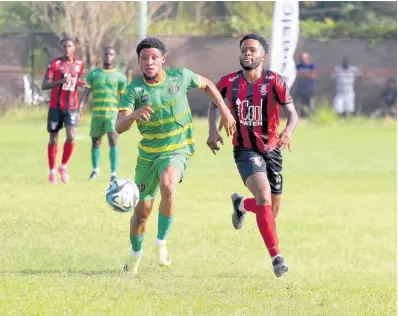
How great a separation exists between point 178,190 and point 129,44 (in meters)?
15.9

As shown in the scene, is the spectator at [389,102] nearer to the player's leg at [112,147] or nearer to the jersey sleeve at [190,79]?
the player's leg at [112,147]

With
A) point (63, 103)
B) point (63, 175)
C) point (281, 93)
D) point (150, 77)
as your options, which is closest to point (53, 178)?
point (63, 175)

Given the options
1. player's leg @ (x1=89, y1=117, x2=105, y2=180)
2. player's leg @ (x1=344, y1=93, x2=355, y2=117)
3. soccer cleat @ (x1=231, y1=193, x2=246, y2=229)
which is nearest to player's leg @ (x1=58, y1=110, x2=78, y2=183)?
player's leg @ (x1=89, y1=117, x2=105, y2=180)

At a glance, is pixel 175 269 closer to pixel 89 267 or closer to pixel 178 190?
pixel 89 267

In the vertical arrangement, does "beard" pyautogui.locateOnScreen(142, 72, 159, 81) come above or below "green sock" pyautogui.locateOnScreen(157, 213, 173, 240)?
above

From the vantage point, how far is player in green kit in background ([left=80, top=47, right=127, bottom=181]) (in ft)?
56.1

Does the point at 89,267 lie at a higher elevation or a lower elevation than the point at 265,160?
lower

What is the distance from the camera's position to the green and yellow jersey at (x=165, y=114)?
9133mm

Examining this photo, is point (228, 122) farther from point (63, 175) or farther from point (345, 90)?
point (345, 90)

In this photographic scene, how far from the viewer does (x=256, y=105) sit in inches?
384

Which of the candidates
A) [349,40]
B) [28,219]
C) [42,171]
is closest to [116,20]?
[349,40]

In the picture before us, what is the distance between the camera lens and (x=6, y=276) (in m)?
8.59

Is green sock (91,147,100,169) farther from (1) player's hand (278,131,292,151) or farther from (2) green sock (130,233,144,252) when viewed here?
(1) player's hand (278,131,292,151)

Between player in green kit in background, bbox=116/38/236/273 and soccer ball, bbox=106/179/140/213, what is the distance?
24cm
